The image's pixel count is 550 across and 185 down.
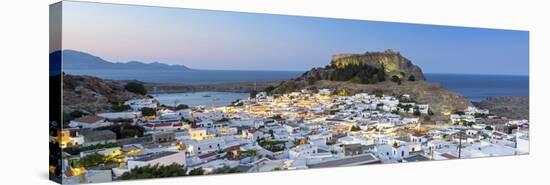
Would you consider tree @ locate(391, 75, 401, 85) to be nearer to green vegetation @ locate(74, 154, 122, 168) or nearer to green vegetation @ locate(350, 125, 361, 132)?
green vegetation @ locate(350, 125, 361, 132)

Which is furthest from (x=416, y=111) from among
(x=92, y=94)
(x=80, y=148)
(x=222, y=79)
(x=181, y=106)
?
(x=80, y=148)

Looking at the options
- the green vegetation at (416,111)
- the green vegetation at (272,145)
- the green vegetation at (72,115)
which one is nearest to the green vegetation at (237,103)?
the green vegetation at (272,145)

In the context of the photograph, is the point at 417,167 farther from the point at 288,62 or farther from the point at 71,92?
the point at 71,92

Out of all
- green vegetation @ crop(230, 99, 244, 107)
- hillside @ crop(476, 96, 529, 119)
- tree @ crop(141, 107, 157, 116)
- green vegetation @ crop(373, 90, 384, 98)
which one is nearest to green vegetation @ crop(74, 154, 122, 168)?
tree @ crop(141, 107, 157, 116)

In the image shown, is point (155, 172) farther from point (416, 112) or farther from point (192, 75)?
point (416, 112)

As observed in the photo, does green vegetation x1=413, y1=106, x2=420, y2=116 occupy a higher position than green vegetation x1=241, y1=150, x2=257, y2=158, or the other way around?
green vegetation x1=413, y1=106, x2=420, y2=116
